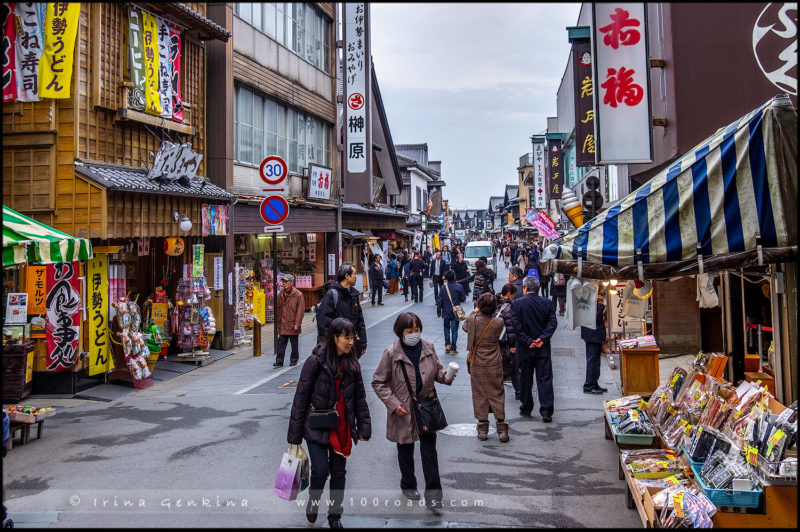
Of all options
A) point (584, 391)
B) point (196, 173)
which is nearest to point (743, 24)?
point (584, 391)

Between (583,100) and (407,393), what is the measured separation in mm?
10818

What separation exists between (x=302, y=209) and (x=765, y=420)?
1749 centimetres

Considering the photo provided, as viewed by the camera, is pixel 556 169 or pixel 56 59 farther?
pixel 556 169

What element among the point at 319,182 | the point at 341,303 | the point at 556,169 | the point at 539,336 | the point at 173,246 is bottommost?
the point at 539,336

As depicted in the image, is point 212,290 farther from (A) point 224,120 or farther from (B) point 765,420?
(B) point 765,420

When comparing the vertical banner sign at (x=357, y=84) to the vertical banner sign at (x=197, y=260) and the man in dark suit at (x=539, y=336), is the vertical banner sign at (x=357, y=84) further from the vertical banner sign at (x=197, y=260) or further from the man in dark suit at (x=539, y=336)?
the man in dark suit at (x=539, y=336)

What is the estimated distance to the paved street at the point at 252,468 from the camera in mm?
5922

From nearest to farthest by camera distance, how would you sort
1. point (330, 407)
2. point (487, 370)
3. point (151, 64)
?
point (330, 407), point (487, 370), point (151, 64)

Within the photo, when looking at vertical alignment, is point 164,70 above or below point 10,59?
above

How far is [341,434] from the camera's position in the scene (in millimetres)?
5645

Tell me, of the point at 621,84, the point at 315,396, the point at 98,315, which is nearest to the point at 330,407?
the point at 315,396

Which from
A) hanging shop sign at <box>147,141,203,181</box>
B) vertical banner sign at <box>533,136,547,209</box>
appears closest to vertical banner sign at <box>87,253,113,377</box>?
hanging shop sign at <box>147,141,203,181</box>

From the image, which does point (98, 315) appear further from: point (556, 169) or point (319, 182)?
point (556, 169)

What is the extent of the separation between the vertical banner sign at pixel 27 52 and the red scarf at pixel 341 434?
8245 millimetres
